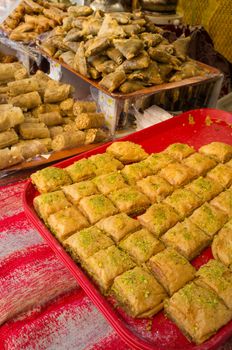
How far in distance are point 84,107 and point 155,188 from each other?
54.6 inches

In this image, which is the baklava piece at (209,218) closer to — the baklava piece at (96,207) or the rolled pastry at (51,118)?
the baklava piece at (96,207)

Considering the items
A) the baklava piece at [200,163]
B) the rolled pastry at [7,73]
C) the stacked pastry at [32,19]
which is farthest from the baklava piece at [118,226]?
the stacked pastry at [32,19]

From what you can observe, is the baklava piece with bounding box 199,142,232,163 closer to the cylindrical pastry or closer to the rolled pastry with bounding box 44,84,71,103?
the cylindrical pastry

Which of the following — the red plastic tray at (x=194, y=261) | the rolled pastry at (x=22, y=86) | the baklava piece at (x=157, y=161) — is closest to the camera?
the red plastic tray at (x=194, y=261)

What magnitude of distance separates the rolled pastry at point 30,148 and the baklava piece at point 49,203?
0.76 metres

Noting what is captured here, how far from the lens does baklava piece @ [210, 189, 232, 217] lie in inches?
89.2

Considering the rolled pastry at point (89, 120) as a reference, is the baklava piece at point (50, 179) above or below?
above

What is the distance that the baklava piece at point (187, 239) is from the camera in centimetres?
195

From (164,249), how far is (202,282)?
0.92 ft

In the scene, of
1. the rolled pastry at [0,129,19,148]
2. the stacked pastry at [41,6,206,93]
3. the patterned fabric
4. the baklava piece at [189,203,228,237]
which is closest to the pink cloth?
the baklava piece at [189,203,228,237]

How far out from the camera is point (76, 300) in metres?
1.94

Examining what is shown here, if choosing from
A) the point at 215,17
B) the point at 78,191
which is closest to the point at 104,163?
the point at 78,191

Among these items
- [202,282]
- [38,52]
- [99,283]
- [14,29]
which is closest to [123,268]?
[99,283]

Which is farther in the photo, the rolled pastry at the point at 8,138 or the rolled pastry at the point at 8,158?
the rolled pastry at the point at 8,138
